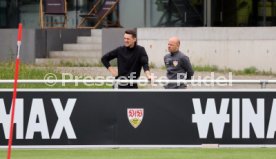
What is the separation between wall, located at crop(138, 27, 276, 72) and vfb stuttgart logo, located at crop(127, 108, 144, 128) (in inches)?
476

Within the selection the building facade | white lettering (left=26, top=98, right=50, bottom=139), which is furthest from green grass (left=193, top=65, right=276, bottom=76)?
white lettering (left=26, top=98, right=50, bottom=139)

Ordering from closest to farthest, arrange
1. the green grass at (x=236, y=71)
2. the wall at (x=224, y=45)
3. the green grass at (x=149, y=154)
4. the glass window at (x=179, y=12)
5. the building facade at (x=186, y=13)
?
the green grass at (x=149, y=154) → the green grass at (x=236, y=71) → the wall at (x=224, y=45) → the building facade at (x=186, y=13) → the glass window at (x=179, y=12)

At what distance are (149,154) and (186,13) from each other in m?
18.8

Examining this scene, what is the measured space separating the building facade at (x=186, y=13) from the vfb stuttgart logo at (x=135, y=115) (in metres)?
17.6

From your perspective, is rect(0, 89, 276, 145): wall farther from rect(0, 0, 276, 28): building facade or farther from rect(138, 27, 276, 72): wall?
rect(0, 0, 276, 28): building facade

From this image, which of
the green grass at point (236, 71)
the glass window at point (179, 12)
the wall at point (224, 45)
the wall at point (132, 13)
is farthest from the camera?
the wall at point (132, 13)

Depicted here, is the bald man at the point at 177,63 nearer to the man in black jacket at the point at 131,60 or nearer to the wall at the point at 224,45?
the man in black jacket at the point at 131,60

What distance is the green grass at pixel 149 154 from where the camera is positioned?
1638 cm

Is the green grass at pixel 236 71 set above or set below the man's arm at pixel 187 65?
below

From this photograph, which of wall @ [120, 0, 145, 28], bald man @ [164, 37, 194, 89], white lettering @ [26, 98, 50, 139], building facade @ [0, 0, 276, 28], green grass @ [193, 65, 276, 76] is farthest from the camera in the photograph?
wall @ [120, 0, 145, 28]

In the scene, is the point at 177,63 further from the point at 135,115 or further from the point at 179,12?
the point at 179,12

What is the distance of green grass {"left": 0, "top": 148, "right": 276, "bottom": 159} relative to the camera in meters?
16.4

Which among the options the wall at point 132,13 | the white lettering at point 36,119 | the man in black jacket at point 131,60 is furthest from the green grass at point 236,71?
the white lettering at point 36,119

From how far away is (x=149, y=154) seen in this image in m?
16.8
